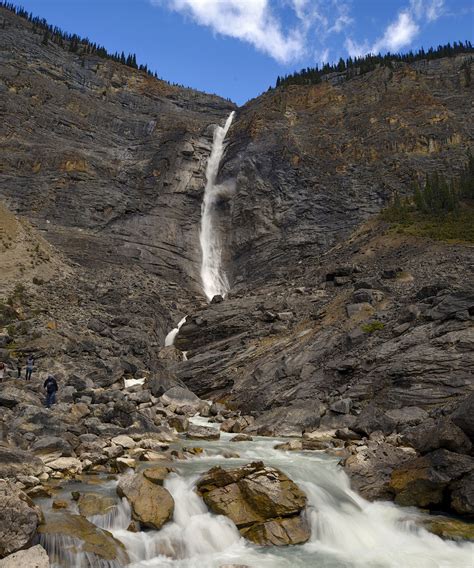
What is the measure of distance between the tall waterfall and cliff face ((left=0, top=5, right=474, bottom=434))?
1202 millimetres

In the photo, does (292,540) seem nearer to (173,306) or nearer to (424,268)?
(424,268)

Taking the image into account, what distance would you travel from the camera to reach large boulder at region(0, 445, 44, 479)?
10484 mm

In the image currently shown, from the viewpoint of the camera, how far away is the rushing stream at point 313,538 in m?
9.43

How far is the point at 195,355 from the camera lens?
100ft

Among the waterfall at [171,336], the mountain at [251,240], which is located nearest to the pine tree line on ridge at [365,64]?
the mountain at [251,240]

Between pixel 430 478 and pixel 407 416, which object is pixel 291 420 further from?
pixel 430 478

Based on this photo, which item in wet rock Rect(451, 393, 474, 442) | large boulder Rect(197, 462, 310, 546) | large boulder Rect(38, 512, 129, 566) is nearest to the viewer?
large boulder Rect(38, 512, 129, 566)

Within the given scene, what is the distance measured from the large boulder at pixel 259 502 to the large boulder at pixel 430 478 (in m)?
2.92

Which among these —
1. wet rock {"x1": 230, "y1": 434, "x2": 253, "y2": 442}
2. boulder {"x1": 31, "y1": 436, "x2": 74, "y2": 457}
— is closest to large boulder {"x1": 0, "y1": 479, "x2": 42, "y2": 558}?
boulder {"x1": 31, "y1": 436, "x2": 74, "y2": 457}

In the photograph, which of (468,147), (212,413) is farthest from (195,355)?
(468,147)

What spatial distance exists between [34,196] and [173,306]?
68.7 ft

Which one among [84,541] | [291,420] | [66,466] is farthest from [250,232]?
[84,541]

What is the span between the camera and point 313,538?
1065 cm

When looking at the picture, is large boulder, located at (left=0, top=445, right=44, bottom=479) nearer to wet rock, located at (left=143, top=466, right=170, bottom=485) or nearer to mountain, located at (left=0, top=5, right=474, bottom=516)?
wet rock, located at (left=143, top=466, right=170, bottom=485)
